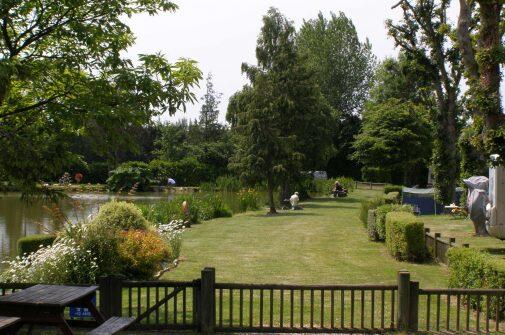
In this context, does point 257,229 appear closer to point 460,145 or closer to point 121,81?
point 460,145

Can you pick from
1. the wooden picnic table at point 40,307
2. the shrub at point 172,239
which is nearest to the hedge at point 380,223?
the shrub at point 172,239

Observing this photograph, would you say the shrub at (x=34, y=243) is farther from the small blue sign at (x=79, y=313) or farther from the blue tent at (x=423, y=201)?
the blue tent at (x=423, y=201)

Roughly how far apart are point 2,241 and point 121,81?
13550 mm

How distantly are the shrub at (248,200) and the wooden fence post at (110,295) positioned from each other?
23.4 metres

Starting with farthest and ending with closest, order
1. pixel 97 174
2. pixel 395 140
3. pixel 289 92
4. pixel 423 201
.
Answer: pixel 97 174, pixel 395 140, pixel 289 92, pixel 423 201

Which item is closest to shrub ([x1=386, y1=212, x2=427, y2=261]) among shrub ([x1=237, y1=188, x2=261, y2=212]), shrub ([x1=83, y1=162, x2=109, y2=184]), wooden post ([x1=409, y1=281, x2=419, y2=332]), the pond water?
wooden post ([x1=409, y1=281, x2=419, y2=332])

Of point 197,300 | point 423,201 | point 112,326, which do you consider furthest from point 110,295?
point 423,201

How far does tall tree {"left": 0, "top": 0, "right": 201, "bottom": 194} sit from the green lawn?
16.2 feet

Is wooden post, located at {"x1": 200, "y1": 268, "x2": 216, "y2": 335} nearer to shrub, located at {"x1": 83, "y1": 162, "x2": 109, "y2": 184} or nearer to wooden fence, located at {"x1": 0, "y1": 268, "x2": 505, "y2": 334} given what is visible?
wooden fence, located at {"x1": 0, "y1": 268, "x2": 505, "y2": 334}

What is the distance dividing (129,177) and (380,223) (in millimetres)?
37625

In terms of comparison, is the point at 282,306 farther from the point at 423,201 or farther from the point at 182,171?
the point at 182,171

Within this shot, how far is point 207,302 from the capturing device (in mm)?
8133

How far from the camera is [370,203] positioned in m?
22.4

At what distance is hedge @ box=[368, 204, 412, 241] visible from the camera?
17719 mm
